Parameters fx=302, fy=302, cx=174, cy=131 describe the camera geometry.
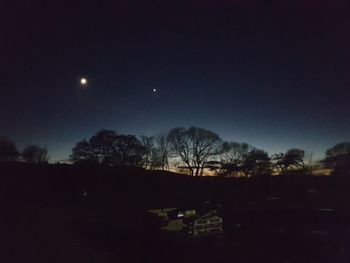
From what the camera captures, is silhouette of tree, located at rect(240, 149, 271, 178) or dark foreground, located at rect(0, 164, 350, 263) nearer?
dark foreground, located at rect(0, 164, 350, 263)

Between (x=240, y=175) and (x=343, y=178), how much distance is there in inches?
742

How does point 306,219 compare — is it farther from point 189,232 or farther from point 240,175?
point 240,175

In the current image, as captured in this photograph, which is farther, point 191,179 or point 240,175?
point 240,175

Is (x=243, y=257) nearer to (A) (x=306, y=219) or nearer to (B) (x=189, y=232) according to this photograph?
(B) (x=189, y=232)

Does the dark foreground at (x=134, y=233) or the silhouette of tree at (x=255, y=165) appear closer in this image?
the dark foreground at (x=134, y=233)

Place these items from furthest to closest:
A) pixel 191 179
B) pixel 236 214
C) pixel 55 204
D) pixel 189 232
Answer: pixel 191 179, pixel 55 204, pixel 236 214, pixel 189 232

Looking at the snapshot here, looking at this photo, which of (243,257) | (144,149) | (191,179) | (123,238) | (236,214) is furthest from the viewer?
(144,149)

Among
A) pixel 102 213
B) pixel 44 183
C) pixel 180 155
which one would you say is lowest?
pixel 102 213

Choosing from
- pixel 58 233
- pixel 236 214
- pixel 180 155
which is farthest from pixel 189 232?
pixel 180 155

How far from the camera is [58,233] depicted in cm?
1412

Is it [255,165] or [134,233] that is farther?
[255,165]

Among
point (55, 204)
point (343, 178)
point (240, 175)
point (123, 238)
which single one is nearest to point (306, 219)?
point (123, 238)

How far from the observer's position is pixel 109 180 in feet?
128

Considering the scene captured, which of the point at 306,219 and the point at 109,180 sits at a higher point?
the point at 109,180
